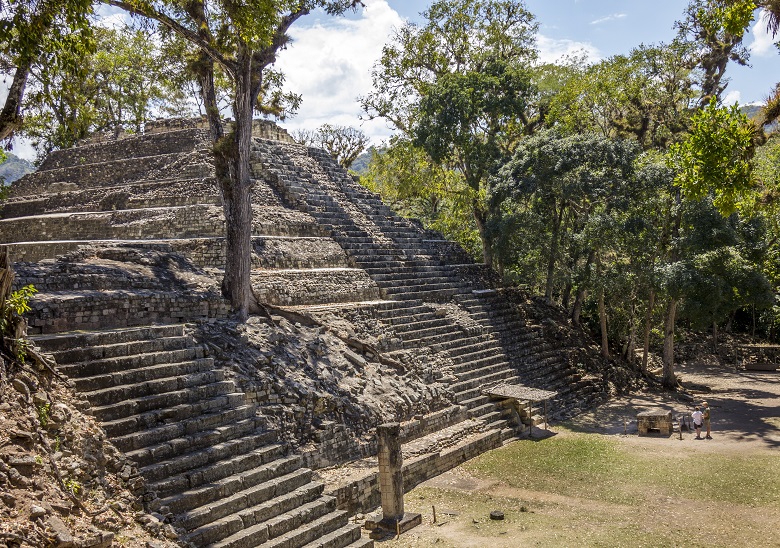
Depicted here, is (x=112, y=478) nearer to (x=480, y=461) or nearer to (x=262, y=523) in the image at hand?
(x=262, y=523)

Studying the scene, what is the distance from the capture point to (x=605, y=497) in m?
10.5

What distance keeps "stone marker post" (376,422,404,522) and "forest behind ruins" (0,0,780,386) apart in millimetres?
3934

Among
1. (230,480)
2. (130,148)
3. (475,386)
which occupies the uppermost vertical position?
(130,148)

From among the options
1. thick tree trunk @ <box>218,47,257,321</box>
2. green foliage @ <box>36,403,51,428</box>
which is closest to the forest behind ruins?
thick tree trunk @ <box>218,47,257,321</box>

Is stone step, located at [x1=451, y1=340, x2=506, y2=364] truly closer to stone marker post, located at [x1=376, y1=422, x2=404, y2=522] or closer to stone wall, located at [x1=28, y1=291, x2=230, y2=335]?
stone marker post, located at [x1=376, y1=422, x2=404, y2=522]

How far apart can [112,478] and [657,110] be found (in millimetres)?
20194

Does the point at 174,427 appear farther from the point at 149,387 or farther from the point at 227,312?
the point at 227,312

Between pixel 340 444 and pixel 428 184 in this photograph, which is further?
pixel 428 184

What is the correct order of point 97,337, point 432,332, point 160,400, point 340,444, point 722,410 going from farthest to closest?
point 722,410 → point 432,332 → point 340,444 → point 97,337 → point 160,400

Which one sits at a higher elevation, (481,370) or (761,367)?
(481,370)

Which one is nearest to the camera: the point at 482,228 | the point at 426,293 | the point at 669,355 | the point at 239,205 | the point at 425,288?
the point at 239,205

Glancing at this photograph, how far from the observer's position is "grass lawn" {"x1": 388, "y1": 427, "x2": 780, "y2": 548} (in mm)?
8961

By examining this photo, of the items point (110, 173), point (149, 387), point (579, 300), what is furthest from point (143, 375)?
point (579, 300)

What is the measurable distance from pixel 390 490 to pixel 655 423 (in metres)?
7.98
